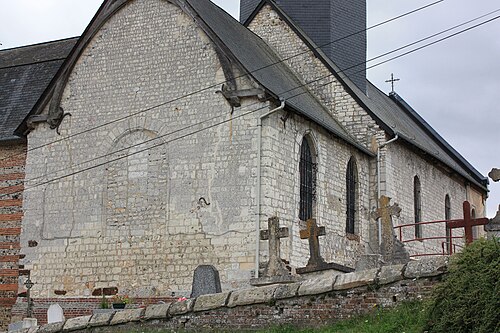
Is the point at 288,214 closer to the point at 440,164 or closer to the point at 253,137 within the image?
the point at 253,137

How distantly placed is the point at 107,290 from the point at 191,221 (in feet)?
8.14

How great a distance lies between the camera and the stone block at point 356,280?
10.1m

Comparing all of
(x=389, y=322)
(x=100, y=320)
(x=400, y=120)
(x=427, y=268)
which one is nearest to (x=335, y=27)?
(x=400, y=120)

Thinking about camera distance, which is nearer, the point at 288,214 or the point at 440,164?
the point at 288,214

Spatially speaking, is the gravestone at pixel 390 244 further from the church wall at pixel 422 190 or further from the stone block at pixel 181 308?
the church wall at pixel 422 190

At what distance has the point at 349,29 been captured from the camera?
A: 2428 centimetres

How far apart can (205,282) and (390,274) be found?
4.55m

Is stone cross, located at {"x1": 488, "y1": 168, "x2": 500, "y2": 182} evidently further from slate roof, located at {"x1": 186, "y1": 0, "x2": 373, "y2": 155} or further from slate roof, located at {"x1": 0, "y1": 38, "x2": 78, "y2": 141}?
slate roof, located at {"x1": 0, "y1": 38, "x2": 78, "y2": 141}

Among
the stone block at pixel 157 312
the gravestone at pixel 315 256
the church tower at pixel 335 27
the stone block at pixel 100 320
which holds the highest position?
the church tower at pixel 335 27

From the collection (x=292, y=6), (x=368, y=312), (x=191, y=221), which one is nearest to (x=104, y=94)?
(x=191, y=221)

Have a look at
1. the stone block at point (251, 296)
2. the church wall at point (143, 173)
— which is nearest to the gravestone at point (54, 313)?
the church wall at point (143, 173)

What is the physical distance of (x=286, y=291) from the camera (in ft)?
35.1

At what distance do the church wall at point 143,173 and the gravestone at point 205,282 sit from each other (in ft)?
9.71

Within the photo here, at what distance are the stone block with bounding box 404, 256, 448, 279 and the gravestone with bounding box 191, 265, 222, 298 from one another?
15.0ft
